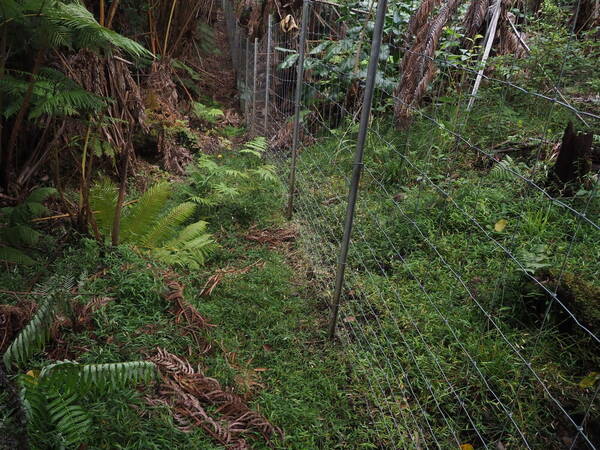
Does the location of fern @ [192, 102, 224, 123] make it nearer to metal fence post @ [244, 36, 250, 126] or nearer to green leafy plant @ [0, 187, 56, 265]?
metal fence post @ [244, 36, 250, 126]

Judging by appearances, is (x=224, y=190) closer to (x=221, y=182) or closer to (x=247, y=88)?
(x=221, y=182)

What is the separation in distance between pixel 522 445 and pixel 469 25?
4240mm

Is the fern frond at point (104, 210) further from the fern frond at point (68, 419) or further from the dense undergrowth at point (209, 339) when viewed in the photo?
the fern frond at point (68, 419)

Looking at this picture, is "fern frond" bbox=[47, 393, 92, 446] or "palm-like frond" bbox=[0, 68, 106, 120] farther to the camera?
"palm-like frond" bbox=[0, 68, 106, 120]

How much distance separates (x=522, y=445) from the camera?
1.89 metres

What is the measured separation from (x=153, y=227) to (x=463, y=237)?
94.9 inches

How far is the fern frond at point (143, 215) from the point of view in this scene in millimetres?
3232

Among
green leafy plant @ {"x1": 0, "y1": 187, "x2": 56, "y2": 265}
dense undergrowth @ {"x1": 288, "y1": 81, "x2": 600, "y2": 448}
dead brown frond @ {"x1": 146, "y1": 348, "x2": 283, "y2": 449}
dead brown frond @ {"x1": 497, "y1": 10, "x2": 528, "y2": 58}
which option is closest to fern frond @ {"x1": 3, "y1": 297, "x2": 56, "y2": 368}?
dead brown frond @ {"x1": 146, "y1": 348, "x2": 283, "y2": 449}

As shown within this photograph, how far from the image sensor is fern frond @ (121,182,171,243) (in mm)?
3232

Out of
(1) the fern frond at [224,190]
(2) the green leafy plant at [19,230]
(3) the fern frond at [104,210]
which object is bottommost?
(1) the fern frond at [224,190]

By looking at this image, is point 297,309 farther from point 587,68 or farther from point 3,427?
point 587,68

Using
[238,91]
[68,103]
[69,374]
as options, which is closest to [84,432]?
[69,374]

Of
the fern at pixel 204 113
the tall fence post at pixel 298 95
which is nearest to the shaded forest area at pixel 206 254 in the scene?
the tall fence post at pixel 298 95

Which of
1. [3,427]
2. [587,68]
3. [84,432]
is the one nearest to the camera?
[3,427]
